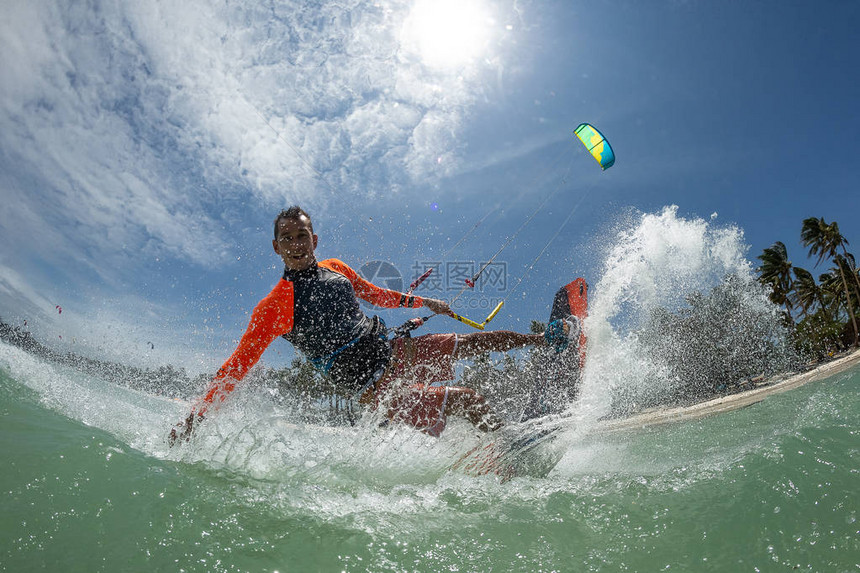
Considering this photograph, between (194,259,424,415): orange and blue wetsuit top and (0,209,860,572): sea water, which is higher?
(194,259,424,415): orange and blue wetsuit top

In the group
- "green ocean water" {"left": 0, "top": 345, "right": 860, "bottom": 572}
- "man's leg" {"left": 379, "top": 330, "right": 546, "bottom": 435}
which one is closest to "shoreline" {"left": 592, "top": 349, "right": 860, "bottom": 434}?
"man's leg" {"left": 379, "top": 330, "right": 546, "bottom": 435}

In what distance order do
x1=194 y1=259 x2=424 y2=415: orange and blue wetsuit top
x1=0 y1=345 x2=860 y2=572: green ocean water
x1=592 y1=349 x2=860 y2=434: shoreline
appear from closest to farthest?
x1=0 y1=345 x2=860 y2=572: green ocean water, x1=194 y1=259 x2=424 y2=415: orange and blue wetsuit top, x1=592 y1=349 x2=860 y2=434: shoreline

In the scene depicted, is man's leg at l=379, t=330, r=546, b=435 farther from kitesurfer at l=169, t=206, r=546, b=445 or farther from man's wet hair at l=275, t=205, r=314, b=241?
man's wet hair at l=275, t=205, r=314, b=241

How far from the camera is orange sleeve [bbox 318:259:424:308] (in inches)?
139

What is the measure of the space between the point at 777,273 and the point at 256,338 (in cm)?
3965

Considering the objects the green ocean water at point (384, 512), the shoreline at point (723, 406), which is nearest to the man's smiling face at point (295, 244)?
the green ocean water at point (384, 512)

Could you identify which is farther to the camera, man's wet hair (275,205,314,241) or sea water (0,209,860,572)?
man's wet hair (275,205,314,241)

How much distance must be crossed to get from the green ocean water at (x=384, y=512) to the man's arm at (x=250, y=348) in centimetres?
17

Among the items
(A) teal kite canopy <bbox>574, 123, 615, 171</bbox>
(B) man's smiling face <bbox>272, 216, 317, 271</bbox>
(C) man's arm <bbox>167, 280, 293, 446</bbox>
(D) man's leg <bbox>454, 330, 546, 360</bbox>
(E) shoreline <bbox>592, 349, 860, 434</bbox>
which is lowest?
(C) man's arm <bbox>167, 280, 293, 446</bbox>

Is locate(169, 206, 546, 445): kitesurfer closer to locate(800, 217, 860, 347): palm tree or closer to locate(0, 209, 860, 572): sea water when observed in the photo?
locate(0, 209, 860, 572): sea water

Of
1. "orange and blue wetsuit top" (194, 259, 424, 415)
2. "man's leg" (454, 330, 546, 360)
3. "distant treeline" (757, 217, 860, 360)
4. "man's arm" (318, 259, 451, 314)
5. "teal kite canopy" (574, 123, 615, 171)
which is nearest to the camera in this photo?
"orange and blue wetsuit top" (194, 259, 424, 415)

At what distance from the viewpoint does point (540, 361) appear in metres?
4.11

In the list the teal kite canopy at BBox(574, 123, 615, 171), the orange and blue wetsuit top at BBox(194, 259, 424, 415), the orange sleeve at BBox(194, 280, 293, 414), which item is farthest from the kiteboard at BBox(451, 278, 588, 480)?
the teal kite canopy at BBox(574, 123, 615, 171)

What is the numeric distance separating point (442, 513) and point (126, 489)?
1.35 m
